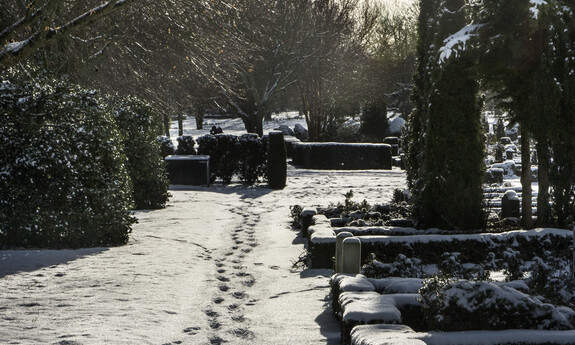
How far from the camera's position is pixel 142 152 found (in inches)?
609

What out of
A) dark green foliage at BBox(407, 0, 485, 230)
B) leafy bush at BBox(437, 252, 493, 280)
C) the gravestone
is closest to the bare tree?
dark green foliage at BBox(407, 0, 485, 230)

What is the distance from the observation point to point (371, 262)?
323 inches

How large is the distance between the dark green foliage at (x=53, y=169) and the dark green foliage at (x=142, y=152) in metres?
4.53

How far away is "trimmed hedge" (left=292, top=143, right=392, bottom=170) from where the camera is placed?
29.5 metres

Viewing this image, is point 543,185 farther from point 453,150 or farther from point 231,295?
point 231,295

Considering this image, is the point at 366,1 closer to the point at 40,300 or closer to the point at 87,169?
the point at 87,169

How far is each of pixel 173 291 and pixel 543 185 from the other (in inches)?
242

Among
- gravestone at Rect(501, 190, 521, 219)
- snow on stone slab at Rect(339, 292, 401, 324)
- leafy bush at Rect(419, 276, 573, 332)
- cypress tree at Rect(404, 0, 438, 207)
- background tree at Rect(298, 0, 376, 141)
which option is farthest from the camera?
background tree at Rect(298, 0, 376, 141)

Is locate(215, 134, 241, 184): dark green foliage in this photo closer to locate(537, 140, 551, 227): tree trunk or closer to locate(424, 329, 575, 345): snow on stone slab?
locate(537, 140, 551, 227): tree trunk

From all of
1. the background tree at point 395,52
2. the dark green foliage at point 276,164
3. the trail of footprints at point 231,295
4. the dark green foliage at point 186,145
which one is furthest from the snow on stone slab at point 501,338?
the background tree at point 395,52

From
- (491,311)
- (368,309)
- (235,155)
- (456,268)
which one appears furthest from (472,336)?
(235,155)

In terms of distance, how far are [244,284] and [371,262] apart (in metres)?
1.54

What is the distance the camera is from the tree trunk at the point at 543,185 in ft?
34.6

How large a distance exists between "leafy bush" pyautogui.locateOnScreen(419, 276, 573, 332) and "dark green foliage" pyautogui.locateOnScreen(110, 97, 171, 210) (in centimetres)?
1124
